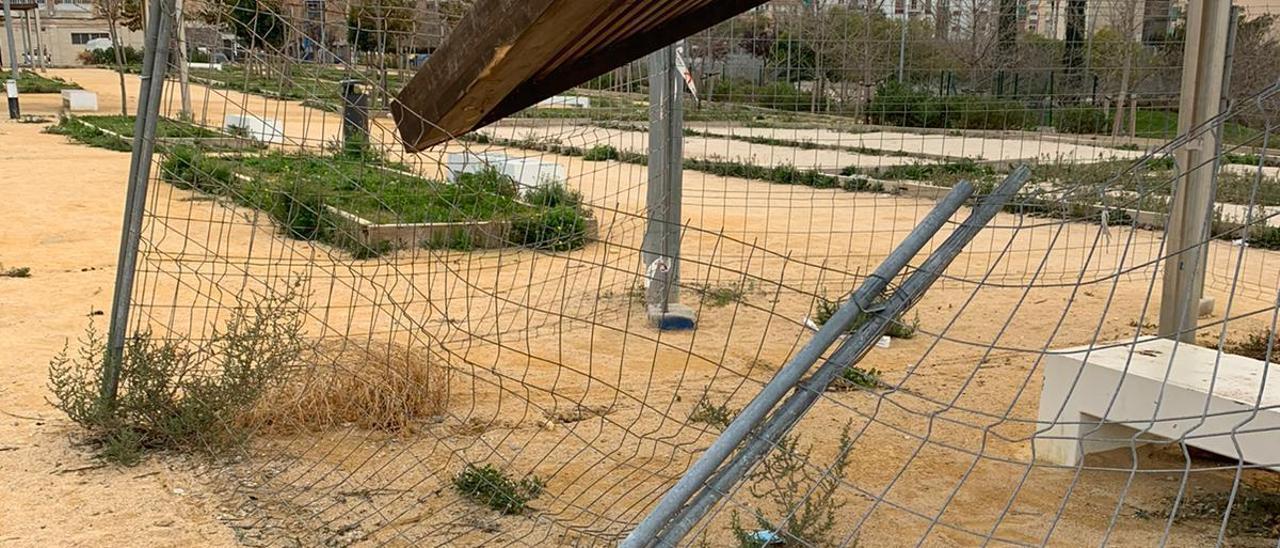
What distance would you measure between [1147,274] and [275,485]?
7575mm

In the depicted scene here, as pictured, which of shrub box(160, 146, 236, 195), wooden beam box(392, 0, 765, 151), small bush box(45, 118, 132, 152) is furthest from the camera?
small bush box(45, 118, 132, 152)

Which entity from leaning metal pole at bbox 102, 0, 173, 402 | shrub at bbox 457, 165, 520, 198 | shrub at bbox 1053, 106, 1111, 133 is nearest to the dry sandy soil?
leaning metal pole at bbox 102, 0, 173, 402

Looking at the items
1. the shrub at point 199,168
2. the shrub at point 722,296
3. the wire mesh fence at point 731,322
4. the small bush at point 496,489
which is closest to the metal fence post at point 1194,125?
the wire mesh fence at point 731,322

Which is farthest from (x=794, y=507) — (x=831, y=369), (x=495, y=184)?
(x=495, y=184)

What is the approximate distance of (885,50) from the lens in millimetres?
11953

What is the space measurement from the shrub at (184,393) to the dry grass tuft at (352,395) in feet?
0.38

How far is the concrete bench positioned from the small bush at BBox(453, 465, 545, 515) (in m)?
1.90

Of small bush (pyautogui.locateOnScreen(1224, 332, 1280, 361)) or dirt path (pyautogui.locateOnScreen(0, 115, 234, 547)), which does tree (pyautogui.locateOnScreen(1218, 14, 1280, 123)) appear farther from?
dirt path (pyautogui.locateOnScreen(0, 115, 234, 547))

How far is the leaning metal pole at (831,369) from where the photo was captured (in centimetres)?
266

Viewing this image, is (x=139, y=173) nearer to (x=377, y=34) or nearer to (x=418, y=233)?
(x=377, y=34)

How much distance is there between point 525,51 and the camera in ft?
11.9

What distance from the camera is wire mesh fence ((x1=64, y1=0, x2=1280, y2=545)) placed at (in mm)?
4238

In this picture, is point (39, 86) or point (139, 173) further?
point (39, 86)

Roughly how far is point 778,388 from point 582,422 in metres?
3.02
